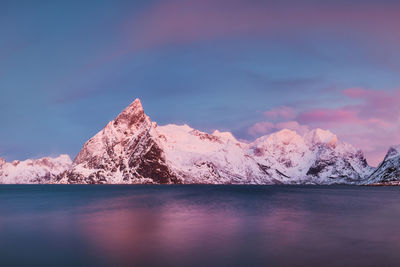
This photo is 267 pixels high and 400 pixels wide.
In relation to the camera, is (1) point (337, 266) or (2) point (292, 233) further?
(2) point (292, 233)

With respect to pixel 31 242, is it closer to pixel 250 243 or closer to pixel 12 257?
pixel 12 257

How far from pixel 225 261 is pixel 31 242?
24.0 meters

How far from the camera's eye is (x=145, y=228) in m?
49.9

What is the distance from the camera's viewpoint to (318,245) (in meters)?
37.5

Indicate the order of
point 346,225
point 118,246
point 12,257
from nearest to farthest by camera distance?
point 12,257 < point 118,246 < point 346,225

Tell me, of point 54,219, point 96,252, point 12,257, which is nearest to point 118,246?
point 96,252

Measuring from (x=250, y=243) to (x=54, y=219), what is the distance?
40.6 m

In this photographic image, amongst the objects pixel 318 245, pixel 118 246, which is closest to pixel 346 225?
pixel 318 245

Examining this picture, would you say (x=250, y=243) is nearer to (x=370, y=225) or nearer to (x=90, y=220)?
(x=370, y=225)

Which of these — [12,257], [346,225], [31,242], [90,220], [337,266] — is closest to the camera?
[337,266]

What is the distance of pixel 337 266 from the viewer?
93.9 feet

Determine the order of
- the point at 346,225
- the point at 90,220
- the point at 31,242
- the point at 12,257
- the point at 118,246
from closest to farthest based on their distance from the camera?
the point at 12,257 < the point at 118,246 < the point at 31,242 < the point at 346,225 < the point at 90,220

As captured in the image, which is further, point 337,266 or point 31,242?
point 31,242

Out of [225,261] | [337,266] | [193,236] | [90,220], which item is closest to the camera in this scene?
[337,266]
